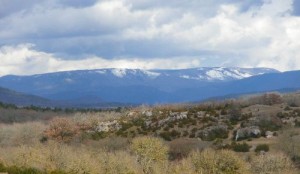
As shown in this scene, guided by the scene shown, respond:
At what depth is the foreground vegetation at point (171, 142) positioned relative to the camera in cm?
6275

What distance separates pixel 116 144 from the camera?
97.2 meters

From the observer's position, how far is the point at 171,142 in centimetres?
Answer: 9888

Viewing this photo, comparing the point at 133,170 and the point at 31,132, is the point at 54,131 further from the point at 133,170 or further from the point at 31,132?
the point at 133,170

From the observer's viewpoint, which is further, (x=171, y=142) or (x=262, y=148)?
(x=171, y=142)

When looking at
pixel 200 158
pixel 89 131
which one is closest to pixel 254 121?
pixel 89 131

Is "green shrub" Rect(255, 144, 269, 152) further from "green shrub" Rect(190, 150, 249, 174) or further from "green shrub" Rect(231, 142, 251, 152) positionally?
"green shrub" Rect(190, 150, 249, 174)

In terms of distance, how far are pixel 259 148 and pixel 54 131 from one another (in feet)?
177

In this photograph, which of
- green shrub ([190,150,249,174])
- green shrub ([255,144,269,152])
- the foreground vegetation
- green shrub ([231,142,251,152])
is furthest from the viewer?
green shrub ([231,142,251,152])

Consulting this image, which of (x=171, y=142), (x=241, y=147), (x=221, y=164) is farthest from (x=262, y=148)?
(x=221, y=164)

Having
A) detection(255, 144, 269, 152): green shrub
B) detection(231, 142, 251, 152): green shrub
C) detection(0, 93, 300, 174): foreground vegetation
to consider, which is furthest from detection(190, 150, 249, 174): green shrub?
detection(231, 142, 251, 152): green shrub

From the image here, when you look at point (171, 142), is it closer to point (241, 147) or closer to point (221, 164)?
point (241, 147)

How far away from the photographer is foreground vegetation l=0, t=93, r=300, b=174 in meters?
62.8

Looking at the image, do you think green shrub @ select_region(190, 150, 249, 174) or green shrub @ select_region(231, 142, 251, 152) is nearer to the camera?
green shrub @ select_region(190, 150, 249, 174)

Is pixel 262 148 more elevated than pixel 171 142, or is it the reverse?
pixel 262 148
